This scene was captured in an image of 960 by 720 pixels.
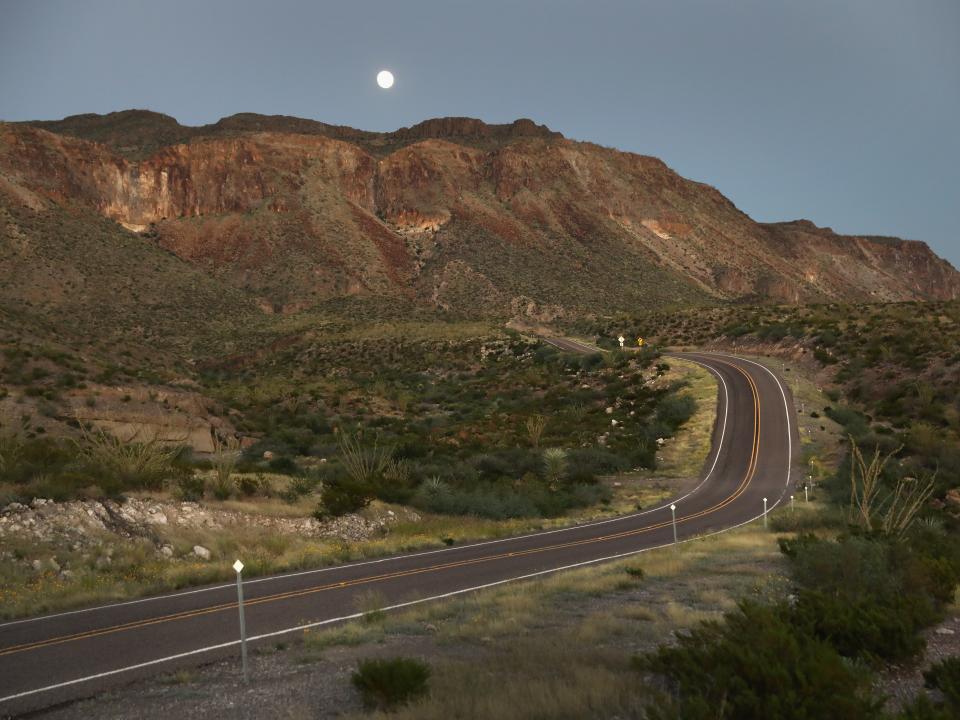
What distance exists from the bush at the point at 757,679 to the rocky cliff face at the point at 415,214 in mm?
92214

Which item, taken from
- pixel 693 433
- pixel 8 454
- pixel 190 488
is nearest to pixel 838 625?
pixel 190 488

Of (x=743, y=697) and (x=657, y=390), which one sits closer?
(x=743, y=697)

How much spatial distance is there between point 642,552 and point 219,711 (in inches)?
506

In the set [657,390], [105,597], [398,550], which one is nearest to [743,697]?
[105,597]

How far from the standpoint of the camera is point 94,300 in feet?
257

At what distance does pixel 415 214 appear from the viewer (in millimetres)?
120000

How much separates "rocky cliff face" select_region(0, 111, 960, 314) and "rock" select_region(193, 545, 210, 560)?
3111 inches

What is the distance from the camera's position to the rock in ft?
56.7

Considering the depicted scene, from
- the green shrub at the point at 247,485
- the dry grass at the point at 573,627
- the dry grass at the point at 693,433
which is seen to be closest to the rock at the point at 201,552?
the green shrub at the point at 247,485

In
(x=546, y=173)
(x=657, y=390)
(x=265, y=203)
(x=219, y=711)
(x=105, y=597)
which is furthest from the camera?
(x=546, y=173)

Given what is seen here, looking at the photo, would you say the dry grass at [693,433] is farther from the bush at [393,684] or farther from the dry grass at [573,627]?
the bush at [393,684]

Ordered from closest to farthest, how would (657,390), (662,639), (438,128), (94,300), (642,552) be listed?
(662,639) → (642,552) → (657,390) → (94,300) → (438,128)

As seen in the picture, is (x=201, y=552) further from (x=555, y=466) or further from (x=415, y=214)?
(x=415, y=214)

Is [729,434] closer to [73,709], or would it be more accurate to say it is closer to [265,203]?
[73,709]
